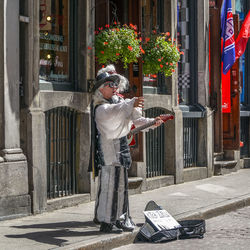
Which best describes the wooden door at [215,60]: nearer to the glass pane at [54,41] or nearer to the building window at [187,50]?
the building window at [187,50]

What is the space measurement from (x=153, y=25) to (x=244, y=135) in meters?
5.34

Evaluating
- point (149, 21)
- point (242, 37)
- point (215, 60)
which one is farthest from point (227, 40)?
point (149, 21)

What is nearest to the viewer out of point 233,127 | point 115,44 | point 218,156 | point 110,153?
point 110,153

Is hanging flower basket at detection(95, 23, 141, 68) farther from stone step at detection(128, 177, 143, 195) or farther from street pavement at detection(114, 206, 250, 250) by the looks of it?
street pavement at detection(114, 206, 250, 250)

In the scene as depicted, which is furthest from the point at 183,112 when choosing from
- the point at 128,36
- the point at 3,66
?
the point at 3,66

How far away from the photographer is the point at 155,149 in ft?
41.5

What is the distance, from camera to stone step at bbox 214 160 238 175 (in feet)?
47.6

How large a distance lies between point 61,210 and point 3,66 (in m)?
2.28

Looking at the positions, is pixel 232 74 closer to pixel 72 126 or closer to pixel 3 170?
Result: pixel 72 126

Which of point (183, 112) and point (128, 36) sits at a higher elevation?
point (128, 36)

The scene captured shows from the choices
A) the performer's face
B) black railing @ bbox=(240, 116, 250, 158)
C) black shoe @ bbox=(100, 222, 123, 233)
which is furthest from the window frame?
black shoe @ bbox=(100, 222, 123, 233)

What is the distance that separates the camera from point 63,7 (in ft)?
33.3

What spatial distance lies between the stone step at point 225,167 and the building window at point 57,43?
535 centimetres

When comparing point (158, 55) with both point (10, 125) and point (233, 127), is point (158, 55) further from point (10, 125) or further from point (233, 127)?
point (233, 127)
